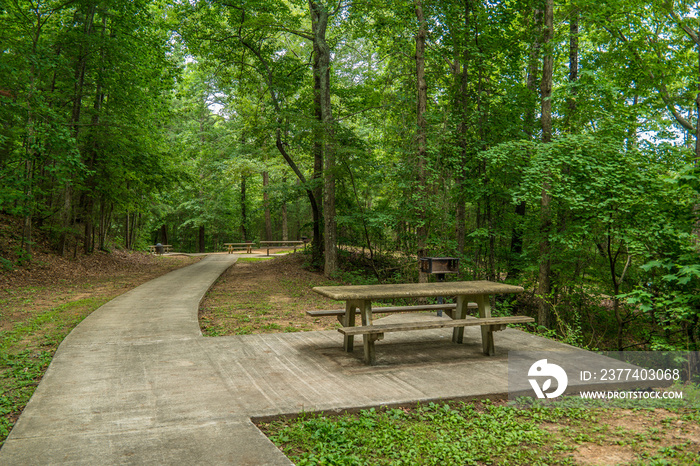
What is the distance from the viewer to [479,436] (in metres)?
3.29

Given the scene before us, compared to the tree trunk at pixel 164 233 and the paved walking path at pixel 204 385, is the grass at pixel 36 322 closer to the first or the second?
the paved walking path at pixel 204 385

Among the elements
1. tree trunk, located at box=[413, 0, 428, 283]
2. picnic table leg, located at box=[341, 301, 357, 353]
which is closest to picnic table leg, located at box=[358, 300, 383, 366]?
picnic table leg, located at box=[341, 301, 357, 353]

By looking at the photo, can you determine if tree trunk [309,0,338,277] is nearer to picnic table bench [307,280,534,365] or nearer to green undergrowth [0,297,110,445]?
green undergrowth [0,297,110,445]

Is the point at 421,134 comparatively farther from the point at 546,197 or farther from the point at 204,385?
the point at 204,385

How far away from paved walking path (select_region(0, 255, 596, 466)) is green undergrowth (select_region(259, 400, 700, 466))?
0.21m

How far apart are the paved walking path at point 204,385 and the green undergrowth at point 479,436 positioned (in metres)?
0.21

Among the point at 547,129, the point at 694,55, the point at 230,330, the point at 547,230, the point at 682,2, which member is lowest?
the point at 230,330

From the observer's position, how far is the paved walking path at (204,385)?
295 cm

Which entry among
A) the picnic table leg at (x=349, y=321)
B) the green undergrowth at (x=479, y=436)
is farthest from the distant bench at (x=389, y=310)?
the green undergrowth at (x=479, y=436)

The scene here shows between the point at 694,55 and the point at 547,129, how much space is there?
5162 mm

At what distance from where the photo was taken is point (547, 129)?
967 cm

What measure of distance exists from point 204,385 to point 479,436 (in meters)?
2.45

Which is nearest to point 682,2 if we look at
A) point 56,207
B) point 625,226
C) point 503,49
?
point 503,49

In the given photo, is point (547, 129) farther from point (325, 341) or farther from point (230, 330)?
point (230, 330)
